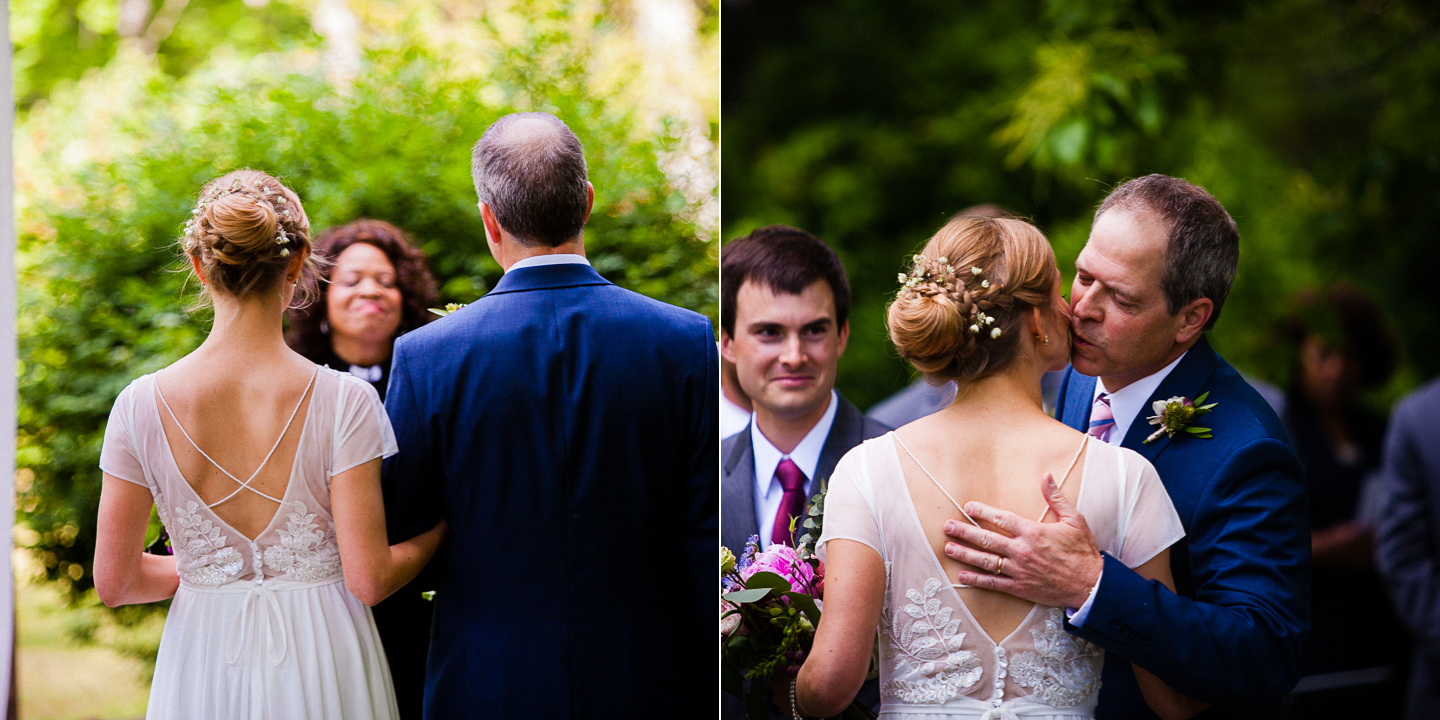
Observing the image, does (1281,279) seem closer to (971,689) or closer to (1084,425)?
(1084,425)

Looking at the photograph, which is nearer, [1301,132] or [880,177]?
[880,177]

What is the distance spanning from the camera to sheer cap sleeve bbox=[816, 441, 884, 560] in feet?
7.14

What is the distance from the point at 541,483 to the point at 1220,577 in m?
1.55

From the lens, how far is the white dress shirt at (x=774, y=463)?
2703mm

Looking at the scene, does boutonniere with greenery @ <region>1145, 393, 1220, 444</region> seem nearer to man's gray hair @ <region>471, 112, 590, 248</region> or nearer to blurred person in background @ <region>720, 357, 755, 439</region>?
blurred person in background @ <region>720, 357, 755, 439</region>

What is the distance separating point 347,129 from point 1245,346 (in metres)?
5.07

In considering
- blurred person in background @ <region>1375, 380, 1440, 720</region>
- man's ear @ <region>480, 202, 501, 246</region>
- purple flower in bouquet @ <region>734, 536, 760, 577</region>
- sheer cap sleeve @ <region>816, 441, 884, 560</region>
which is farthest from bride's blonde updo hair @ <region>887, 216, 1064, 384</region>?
blurred person in background @ <region>1375, 380, 1440, 720</region>

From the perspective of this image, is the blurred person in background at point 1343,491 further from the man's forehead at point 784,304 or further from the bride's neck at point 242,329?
the bride's neck at point 242,329

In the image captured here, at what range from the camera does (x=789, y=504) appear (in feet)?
8.88

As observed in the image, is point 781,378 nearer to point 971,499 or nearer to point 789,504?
point 789,504

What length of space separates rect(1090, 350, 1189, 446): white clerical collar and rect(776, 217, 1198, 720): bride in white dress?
0.24 m

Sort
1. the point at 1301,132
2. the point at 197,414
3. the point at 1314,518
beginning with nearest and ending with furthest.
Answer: the point at 197,414, the point at 1314,518, the point at 1301,132

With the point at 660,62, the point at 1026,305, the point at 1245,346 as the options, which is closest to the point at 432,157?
the point at 660,62

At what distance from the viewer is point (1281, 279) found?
21.0 ft
